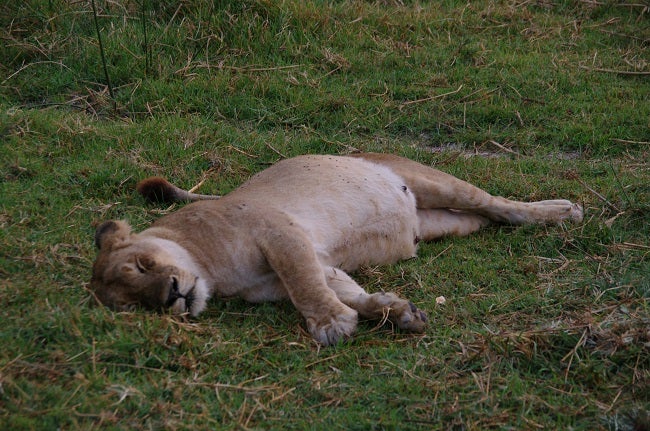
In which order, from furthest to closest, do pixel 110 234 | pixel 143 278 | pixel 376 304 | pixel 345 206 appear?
1. pixel 345 206
2. pixel 110 234
3. pixel 376 304
4. pixel 143 278

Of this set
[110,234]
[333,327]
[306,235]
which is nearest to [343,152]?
[306,235]

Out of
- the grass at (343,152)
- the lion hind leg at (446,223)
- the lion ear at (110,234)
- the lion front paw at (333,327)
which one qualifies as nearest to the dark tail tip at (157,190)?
the grass at (343,152)

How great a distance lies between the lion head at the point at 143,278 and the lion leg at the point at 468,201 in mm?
1892

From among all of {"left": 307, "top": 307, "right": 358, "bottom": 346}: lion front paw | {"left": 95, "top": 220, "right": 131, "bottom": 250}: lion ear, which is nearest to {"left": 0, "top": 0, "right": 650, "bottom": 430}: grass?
{"left": 307, "top": 307, "right": 358, "bottom": 346}: lion front paw

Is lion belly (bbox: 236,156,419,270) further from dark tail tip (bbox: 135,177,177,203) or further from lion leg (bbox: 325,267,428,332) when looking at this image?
dark tail tip (bbox: 135,177,177,203)

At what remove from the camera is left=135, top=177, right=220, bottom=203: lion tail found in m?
5.99

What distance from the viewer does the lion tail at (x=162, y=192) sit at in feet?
19.6

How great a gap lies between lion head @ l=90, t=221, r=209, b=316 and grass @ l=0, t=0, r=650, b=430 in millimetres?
108

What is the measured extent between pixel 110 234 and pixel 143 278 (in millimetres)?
510

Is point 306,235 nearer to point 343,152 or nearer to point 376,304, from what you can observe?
point 376,304

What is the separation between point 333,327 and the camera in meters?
4.41

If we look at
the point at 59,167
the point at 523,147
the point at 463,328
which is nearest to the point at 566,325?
the point at 463,328

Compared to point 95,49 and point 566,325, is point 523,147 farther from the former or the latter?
point 95,49

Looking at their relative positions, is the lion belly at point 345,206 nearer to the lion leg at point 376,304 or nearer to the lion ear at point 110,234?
the lion leg at point 376,304
